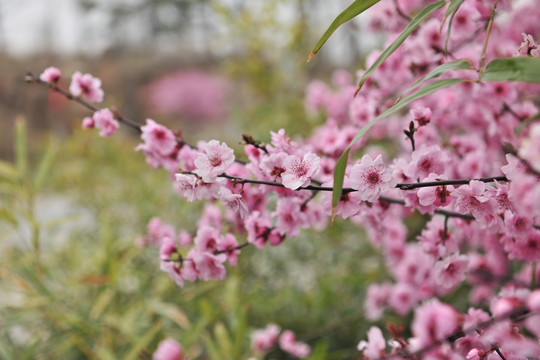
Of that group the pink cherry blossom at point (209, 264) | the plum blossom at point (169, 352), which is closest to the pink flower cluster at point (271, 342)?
the plum blossom at point (169, 352)

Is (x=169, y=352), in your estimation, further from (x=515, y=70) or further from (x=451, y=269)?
(x=515, y=70)

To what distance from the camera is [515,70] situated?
344mm

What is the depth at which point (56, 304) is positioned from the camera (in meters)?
1.16

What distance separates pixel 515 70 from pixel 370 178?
6.4 inches

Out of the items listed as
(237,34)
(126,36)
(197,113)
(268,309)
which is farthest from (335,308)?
(126,36)

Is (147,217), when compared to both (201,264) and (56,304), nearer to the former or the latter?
(56,304)

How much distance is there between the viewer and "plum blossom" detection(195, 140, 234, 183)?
0.46 meters

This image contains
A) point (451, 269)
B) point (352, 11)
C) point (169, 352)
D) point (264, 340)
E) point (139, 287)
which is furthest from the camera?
point (139, 287)

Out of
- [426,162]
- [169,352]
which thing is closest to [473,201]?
[426,162]

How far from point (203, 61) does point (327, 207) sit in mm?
10565

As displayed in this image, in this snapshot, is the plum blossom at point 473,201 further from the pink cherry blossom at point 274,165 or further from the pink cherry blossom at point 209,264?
the pink cherry blossom at point 209,264

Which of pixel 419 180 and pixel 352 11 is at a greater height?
pixel 352 11

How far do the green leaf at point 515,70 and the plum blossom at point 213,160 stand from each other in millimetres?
255

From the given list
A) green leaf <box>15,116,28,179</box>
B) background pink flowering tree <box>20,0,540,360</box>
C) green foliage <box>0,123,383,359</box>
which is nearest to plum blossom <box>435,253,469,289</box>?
background pink flowering tree <box>20,0,540,360</box>
